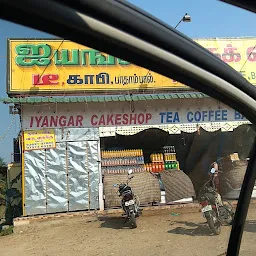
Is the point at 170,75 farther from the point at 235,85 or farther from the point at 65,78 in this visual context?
the point at 65,78

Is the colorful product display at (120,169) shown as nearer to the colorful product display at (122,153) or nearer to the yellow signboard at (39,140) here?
the colorful product display at (122,153)

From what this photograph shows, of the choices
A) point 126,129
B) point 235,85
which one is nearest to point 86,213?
point 126,129

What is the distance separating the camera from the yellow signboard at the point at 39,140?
10336 millimetres

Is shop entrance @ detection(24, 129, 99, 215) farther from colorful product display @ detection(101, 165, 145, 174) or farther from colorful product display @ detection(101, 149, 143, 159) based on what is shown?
colorful product display @ detection(101, 149, 143, 159)

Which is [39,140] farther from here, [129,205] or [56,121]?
[129,205]

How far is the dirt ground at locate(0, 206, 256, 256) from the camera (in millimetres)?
5617

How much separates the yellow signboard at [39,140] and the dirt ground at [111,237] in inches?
78.4

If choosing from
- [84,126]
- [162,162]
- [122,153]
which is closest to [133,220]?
[122,153]

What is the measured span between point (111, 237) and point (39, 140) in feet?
13.0

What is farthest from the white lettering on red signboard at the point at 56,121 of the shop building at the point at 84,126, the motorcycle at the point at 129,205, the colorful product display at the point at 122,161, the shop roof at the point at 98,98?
the motorcycle at the point at 129,205

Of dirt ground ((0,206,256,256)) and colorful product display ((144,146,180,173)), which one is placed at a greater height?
colorful product display ((144,146,180,173))

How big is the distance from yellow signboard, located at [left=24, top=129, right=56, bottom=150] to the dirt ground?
1.99 meters

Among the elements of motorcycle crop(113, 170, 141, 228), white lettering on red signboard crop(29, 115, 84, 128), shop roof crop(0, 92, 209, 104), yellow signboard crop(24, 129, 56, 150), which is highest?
shop roof crop(0, 92, 209, 104)

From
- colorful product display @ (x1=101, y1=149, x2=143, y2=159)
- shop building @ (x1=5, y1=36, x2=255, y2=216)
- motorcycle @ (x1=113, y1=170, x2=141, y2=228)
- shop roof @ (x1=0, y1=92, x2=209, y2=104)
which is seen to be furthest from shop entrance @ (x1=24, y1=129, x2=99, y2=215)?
motorcycle @ (x1=113, y1=170, x2=141, y2=228)
